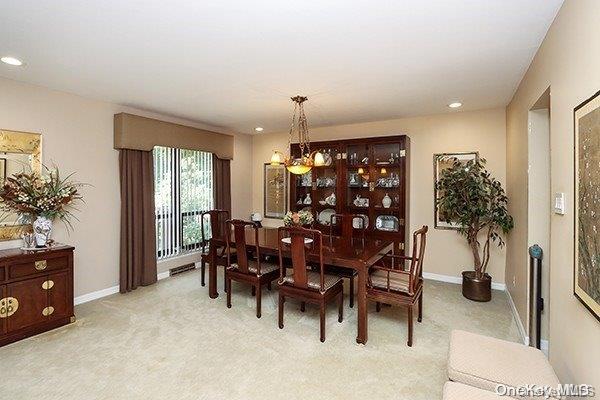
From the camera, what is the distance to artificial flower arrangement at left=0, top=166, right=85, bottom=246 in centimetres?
297

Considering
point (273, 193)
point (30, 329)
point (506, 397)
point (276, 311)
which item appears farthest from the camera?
point (273, 193)

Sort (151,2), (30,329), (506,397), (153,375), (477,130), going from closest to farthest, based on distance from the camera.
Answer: (506,397), (151,2), (153,375), (30,329), (477,130)

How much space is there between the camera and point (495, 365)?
1638 mm

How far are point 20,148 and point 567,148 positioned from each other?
4652 millimetres

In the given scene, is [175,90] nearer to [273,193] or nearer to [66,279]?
[66,279]

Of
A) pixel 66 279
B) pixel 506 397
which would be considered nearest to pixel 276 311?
pixel 66 279

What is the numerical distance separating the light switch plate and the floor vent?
15.5ft

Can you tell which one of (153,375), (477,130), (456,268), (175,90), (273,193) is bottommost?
(153,375)

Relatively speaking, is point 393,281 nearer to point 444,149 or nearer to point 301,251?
point 301,251

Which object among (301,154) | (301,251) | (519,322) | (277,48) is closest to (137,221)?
(301,154)

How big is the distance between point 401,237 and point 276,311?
214 centimetres

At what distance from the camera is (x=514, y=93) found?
3475 mm

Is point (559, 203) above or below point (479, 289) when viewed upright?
above

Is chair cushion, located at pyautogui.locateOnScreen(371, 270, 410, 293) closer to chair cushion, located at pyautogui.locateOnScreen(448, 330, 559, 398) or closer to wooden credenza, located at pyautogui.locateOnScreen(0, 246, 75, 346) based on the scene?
chair cushion, located at pyautogui.locateOnScreen(448, 330, 559, 398)
